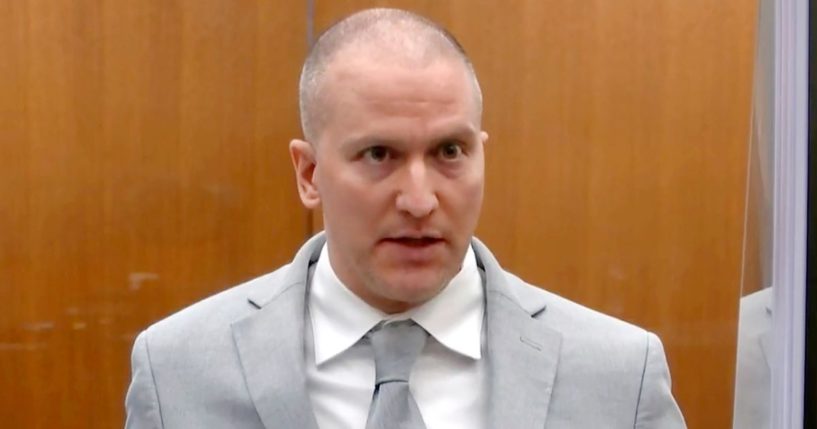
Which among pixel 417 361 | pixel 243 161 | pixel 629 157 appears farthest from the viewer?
pixel 243 161

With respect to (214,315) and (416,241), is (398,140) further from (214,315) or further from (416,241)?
(214,315)

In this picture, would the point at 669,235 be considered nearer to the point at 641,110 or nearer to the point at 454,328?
Result: the point at 641,110

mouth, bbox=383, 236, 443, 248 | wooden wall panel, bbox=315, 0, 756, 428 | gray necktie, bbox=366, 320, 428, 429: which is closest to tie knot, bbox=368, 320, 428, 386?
gray necktie, bbox=366, 320, 428, 429

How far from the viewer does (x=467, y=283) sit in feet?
4.46

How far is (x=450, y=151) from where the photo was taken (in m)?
1.22

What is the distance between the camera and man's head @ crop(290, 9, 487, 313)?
3.92ft

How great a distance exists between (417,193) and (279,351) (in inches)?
10.6

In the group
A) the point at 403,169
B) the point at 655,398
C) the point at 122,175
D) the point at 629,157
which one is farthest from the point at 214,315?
the point at 629,157

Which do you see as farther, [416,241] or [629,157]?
[629,157]

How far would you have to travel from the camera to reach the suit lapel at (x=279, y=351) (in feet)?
4.09

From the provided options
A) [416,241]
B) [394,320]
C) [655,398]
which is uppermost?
[416,241]

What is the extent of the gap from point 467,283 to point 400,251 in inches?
7.0

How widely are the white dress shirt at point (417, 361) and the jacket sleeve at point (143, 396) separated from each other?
7.3 inches

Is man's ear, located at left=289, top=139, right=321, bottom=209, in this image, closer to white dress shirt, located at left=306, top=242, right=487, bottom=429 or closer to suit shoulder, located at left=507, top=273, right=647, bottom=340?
white dress shirt, located at left=306, top=242, right=487, bottom=429
